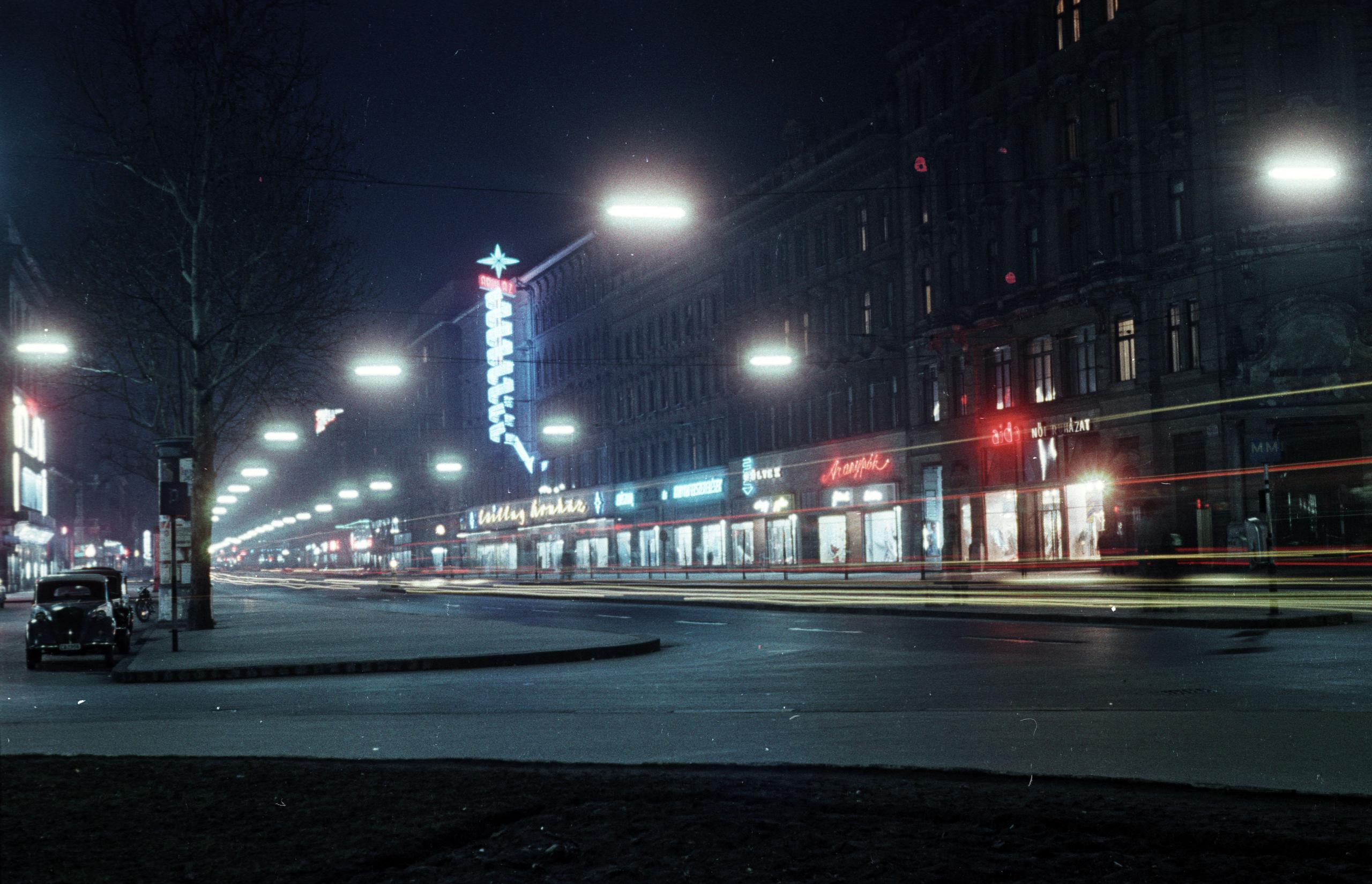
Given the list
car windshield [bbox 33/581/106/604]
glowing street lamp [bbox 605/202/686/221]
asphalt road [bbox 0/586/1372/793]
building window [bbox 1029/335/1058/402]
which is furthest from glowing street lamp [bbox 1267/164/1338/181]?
building window [bbox 1029/335/1058/402]

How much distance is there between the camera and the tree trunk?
110 ft

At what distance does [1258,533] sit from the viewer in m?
39.4

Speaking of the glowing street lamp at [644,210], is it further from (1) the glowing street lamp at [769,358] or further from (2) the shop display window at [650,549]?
(2) the shop display window at [650,549]

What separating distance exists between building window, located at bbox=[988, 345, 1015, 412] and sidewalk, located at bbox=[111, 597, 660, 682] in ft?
91.0

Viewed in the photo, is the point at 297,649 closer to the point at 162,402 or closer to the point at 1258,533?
the point at 162,402

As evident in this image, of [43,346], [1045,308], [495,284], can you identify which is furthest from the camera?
[495,284]

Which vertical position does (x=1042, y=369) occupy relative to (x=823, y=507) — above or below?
above

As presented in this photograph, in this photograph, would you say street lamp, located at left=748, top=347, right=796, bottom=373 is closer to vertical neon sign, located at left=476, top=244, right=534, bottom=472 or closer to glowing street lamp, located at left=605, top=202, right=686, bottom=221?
glowing street lamp, located at left=605, top=202, right=686, bottom=221

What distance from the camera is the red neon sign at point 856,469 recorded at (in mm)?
62688

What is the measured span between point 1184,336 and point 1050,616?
22033 millimetres

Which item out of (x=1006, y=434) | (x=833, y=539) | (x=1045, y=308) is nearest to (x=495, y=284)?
(x=833, y=539)

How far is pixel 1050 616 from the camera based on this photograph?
28.3 m

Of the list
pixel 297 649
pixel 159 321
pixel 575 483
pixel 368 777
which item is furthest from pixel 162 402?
pixel 575 483

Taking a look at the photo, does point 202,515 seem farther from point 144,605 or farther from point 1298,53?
point 1298,53
